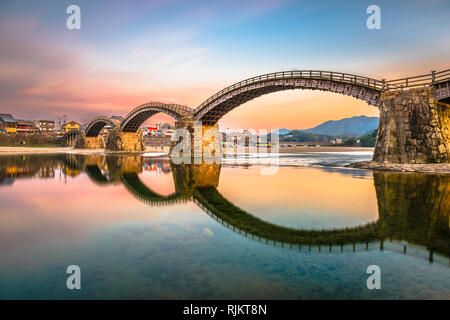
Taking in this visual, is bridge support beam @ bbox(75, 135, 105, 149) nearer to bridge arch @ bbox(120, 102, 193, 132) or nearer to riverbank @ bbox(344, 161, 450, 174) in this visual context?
bridge arch @ bbox(120, 102, 193, 132)

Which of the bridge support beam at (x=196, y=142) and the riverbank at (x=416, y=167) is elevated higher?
the bridge support beam at (x=196, y=142)

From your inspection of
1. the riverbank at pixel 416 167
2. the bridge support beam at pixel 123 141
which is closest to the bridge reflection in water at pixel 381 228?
the riverbank at pixel 416 167

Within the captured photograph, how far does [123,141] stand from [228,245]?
74.5m

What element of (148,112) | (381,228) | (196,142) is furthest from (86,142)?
(381,228)

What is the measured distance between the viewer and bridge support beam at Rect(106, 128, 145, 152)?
244ft

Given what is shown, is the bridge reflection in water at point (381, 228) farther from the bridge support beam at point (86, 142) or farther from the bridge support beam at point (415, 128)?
the bridge support beam at point (86, 142)

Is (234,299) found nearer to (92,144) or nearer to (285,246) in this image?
(285,246)

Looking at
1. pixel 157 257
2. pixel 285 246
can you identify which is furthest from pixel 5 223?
pixel 285 246

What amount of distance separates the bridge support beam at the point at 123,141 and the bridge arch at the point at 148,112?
1537 mm

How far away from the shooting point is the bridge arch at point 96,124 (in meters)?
77.8

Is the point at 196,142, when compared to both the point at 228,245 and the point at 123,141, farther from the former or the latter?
the point at 228,245

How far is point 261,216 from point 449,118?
26738 millimetres

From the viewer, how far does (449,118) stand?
2536 centimetres

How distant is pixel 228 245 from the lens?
7320 millimetres
